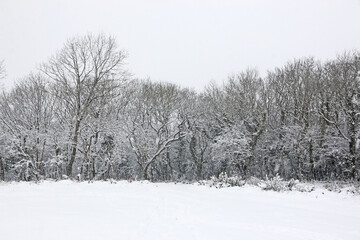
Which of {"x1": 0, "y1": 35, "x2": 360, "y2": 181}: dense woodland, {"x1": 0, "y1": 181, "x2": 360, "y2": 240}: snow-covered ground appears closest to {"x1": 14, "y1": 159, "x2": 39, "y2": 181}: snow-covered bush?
{"x1": 0, "y1": 35, "x2": 360, "y2": 181}: dense woodland

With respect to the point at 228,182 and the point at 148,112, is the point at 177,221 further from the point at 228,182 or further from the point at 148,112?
the point at 148,112

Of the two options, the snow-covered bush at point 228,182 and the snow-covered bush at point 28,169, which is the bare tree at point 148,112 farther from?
the snow-covered bush at point 228,182

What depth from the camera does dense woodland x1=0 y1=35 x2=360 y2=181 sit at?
22.3 m

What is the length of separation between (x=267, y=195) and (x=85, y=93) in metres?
17.9

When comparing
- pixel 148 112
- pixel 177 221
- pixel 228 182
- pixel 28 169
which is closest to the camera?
pixel 177 221

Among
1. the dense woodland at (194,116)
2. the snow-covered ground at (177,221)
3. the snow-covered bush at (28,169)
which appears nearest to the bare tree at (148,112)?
the dense woodland at (194,116)

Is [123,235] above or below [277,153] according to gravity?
below

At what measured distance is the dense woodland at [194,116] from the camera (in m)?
22.3

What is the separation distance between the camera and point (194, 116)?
106 feet

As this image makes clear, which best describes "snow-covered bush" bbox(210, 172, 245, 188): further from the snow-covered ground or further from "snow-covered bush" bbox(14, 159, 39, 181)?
"snow-covered bush" bbox(14, 159, 39, 181)

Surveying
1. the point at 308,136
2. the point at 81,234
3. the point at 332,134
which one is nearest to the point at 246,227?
the point at 81,234

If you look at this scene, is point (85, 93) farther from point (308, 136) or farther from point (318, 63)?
point (318, 63)

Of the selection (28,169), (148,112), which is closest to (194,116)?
(148,112)

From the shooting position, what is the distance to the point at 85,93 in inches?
904
